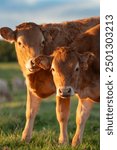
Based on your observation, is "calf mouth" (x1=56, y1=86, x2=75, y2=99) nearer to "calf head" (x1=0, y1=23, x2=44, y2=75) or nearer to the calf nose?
the calf nose

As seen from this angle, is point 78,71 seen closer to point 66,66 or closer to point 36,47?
point 66,66

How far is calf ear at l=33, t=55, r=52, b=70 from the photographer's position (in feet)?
35.1

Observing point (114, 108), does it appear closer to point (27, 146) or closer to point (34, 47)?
point (27, 146)

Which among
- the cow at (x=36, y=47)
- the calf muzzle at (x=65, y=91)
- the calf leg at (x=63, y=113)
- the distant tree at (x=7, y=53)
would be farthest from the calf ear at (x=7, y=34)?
the distant tree at (x=7, y=53)

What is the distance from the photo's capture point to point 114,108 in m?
8.92

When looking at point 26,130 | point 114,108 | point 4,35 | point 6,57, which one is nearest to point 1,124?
point 26,130

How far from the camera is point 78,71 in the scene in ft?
34.7

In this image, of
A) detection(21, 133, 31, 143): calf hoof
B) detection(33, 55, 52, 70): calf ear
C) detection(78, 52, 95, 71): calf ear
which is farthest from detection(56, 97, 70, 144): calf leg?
detection(78, 52, 95, 71): calf ear

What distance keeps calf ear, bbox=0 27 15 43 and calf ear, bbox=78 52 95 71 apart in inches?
73.0

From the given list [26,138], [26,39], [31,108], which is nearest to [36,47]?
[26,39]

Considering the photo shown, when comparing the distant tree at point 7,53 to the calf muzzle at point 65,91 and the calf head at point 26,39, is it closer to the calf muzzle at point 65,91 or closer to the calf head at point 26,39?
the calf head at point 26,39

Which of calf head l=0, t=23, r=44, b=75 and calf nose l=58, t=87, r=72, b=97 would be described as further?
calf head l=0, t=23, r=44, b=75

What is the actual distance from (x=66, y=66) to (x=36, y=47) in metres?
1.38

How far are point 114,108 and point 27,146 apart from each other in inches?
84.2
